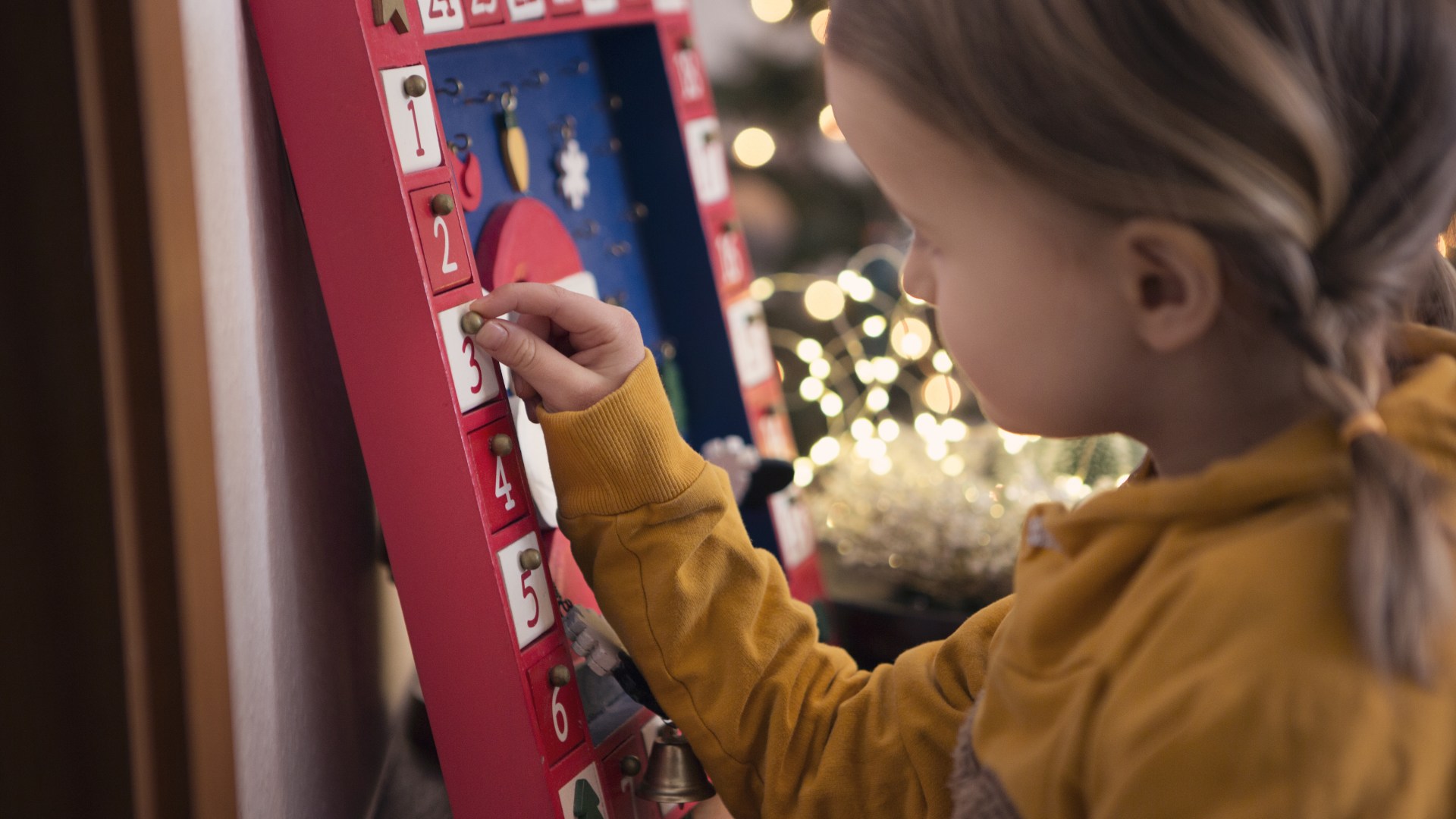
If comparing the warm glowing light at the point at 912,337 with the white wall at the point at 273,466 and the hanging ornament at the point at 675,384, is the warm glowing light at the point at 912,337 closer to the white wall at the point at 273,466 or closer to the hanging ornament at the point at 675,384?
the hanging ornament at the point at 675,384

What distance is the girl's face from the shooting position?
51 centimetres

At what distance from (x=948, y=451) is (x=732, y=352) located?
61 cm

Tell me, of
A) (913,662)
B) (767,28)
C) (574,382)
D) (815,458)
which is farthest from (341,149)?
(767,28)

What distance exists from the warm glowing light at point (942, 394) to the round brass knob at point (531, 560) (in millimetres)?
1116

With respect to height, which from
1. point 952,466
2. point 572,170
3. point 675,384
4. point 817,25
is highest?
point 817,25

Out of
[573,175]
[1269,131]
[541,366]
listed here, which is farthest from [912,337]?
[1269,131]

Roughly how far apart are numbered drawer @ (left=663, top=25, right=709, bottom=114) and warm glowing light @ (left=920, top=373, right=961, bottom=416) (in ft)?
2.36

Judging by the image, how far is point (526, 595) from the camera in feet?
2.07

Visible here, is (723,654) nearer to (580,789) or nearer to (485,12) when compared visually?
(580,789)

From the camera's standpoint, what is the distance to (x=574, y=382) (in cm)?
66

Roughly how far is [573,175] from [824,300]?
2.81ft

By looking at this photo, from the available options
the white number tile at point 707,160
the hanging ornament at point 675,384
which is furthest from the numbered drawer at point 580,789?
the white number tile at point 707,160

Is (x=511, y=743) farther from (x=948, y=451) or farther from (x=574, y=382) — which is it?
(x=948, y=451)

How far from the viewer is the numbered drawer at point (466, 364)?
23.7 inches
